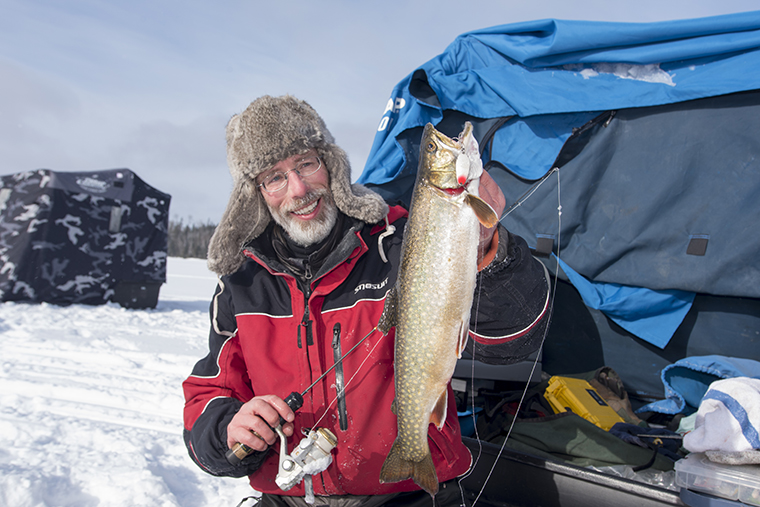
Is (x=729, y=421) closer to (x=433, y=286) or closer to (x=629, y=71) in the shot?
(x=433, y=286)

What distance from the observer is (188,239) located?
183 ft

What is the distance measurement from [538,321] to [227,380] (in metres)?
1.59

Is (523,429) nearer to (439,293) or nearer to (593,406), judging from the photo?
(593,406)

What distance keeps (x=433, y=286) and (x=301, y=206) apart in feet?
3.49

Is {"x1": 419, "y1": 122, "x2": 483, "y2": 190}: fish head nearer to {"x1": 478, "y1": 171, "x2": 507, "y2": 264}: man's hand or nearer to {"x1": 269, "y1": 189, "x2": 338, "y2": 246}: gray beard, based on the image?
{"x1": 478, "y1": 171, "x2": 507, "y2": 264}: man's hand

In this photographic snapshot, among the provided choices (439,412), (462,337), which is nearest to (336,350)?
(439,412)

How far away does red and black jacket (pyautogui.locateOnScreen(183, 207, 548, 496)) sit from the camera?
6.52 feet

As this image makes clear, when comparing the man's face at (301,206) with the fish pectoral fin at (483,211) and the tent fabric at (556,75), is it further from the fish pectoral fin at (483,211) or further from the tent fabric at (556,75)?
the tent fabric at (556,75)

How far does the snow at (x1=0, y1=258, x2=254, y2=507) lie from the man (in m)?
1.21

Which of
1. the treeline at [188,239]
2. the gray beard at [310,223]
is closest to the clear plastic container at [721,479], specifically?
the gray beard at [310,223]

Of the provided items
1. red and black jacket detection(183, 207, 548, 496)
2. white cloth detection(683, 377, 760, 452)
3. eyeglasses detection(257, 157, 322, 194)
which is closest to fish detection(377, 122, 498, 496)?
red and black jacket detection(183, 207, 548, 496)

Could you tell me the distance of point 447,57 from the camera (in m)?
4.45

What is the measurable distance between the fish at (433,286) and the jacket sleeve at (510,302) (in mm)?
352

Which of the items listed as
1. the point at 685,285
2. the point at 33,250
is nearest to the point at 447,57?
the point at 685,285
